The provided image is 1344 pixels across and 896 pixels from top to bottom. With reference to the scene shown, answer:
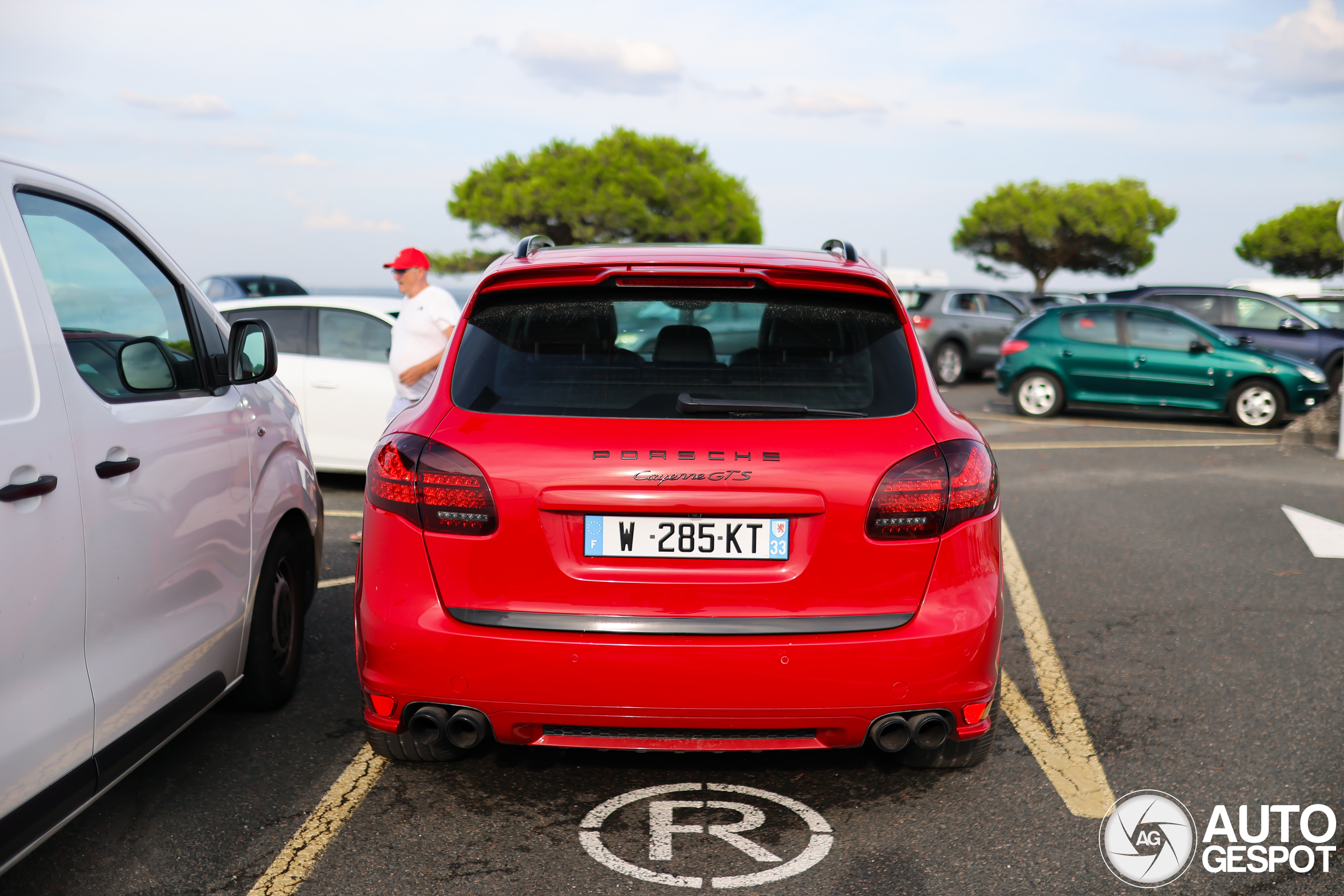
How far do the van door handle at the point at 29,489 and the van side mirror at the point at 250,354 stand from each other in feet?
3.99

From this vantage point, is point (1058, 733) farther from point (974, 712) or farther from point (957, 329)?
point (957, 329)

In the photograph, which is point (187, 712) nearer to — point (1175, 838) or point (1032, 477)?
point (1175, 838)

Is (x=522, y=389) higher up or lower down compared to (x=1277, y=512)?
higher up

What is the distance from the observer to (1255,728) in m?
4.10

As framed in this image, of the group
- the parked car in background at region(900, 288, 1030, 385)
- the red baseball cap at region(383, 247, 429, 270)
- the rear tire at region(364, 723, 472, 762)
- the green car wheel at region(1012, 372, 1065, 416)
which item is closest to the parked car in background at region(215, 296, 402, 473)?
the red baseball cap at region(383, 247, 429, 270)

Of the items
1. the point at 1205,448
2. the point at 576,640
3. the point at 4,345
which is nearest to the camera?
the point at 4,345

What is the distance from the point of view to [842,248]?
13.2 feet

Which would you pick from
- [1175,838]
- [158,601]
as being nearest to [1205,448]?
[1175,838]

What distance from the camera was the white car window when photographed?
9.09 m

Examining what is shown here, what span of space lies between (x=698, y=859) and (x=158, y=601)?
1660mm

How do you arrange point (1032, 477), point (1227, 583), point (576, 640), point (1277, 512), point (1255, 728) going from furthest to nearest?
point (1032, 477) → point (1277, 512) → point (1227, 583) → point (1255, 728) → point (576, 640)

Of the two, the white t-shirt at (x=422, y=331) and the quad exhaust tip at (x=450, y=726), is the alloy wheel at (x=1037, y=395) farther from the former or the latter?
the quad exhaust tip at (x=450, y=726)

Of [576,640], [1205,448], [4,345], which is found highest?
[4,345]

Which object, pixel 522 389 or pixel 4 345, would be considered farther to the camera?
pixel 522 389
